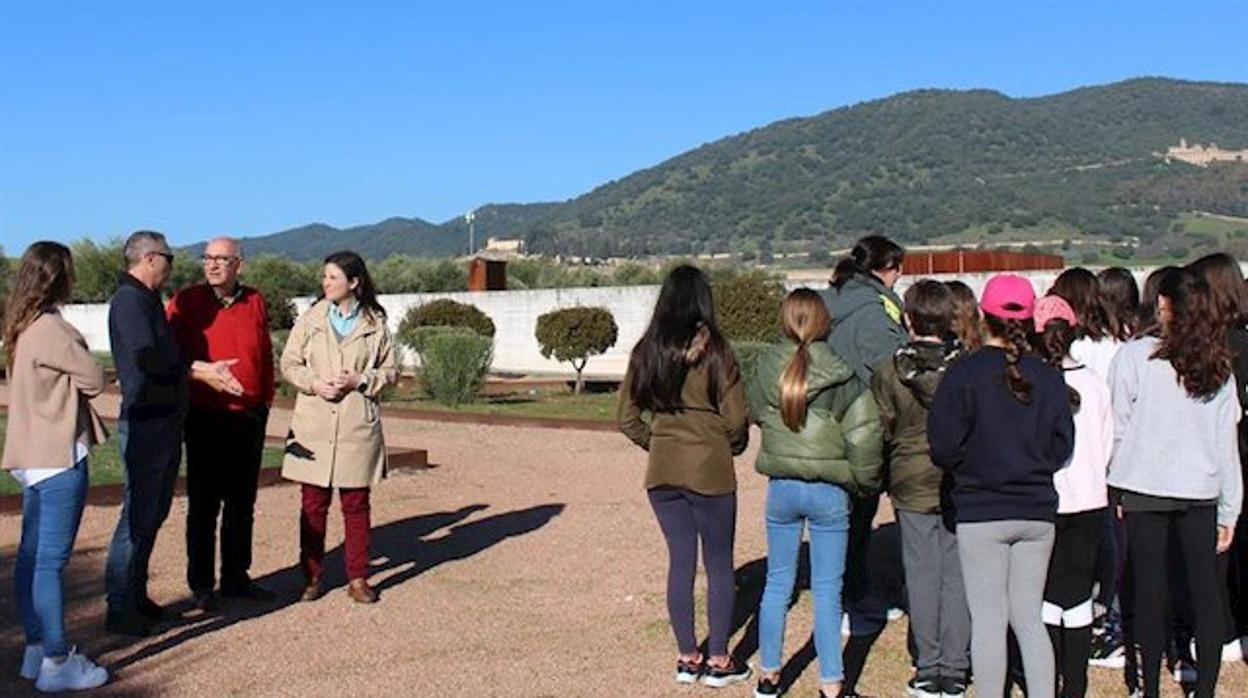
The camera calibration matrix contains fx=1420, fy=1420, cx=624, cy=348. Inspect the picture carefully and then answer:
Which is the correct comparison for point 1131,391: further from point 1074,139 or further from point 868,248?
point 1074,139

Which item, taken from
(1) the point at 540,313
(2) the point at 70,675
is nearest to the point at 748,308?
(1) the point at 540,313

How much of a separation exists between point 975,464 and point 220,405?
4.06 metres

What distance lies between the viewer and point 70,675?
5965 mm

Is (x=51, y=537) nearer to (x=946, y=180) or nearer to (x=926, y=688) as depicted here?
(x=926, y=688)

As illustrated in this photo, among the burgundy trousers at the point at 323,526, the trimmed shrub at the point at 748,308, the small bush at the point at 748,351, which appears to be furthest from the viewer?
the trimmed shrub at the point at 748,308

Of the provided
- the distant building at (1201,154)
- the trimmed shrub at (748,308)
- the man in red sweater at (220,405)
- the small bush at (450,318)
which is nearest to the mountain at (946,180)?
the distant building at (1201,154)

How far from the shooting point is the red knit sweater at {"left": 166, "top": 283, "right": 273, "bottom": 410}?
24.2ft

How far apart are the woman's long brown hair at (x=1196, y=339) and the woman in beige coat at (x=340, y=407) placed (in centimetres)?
399

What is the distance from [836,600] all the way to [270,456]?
28.8ft

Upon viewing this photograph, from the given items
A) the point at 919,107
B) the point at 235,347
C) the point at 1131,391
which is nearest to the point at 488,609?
the point at 235,347

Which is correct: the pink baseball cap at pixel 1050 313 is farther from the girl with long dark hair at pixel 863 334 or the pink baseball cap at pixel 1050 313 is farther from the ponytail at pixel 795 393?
the girl with long dark hair at pixel 863 334

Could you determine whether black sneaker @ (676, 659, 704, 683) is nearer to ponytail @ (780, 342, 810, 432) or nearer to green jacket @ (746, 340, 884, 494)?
green jacket @ (746, 340, 884, 494)

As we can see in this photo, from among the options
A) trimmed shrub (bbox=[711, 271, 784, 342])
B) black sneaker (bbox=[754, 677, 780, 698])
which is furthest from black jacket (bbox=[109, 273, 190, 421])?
trimmed shrub (bbox=[711, 271, 784, 342])

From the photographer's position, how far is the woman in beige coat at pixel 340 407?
7.47 m
